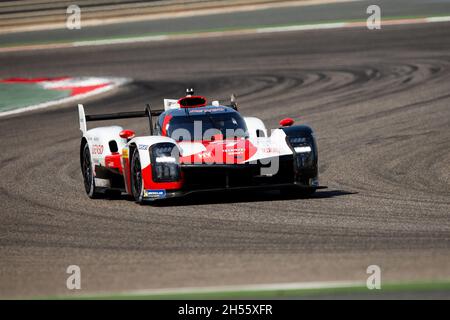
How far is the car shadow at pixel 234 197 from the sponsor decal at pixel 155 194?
256mm

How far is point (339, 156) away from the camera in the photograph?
1566cm

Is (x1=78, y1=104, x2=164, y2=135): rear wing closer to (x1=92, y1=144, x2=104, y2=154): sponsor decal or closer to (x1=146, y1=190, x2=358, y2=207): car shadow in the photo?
(x1=92, y1=144, x2=104, y2=154): sponsor decal

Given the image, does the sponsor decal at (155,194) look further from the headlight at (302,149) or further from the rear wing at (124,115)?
the rear wing at (124,115)

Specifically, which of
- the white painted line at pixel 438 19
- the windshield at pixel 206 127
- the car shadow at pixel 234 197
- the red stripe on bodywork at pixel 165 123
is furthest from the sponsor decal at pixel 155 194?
the white painted line at pixel 438 19

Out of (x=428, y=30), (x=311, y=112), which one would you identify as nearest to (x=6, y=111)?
(x=311, y=112)

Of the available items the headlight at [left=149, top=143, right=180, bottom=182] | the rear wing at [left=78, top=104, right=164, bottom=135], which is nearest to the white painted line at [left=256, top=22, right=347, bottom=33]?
the rear wing at [left=78, top=104, right=164, bottom=135]

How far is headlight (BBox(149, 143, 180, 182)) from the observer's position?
1188 cm

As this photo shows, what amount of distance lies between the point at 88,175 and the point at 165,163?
232 cm

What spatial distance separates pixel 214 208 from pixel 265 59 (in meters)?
15.6

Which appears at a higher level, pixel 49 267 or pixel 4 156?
pixel 4 156

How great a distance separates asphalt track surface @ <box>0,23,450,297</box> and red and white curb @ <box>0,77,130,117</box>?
1.84 feet

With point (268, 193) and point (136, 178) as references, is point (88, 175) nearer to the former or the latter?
point (136, 178)

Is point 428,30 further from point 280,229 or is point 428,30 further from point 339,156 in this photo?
point 280,229

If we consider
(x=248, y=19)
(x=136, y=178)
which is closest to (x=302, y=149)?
(x=136, y=178)
